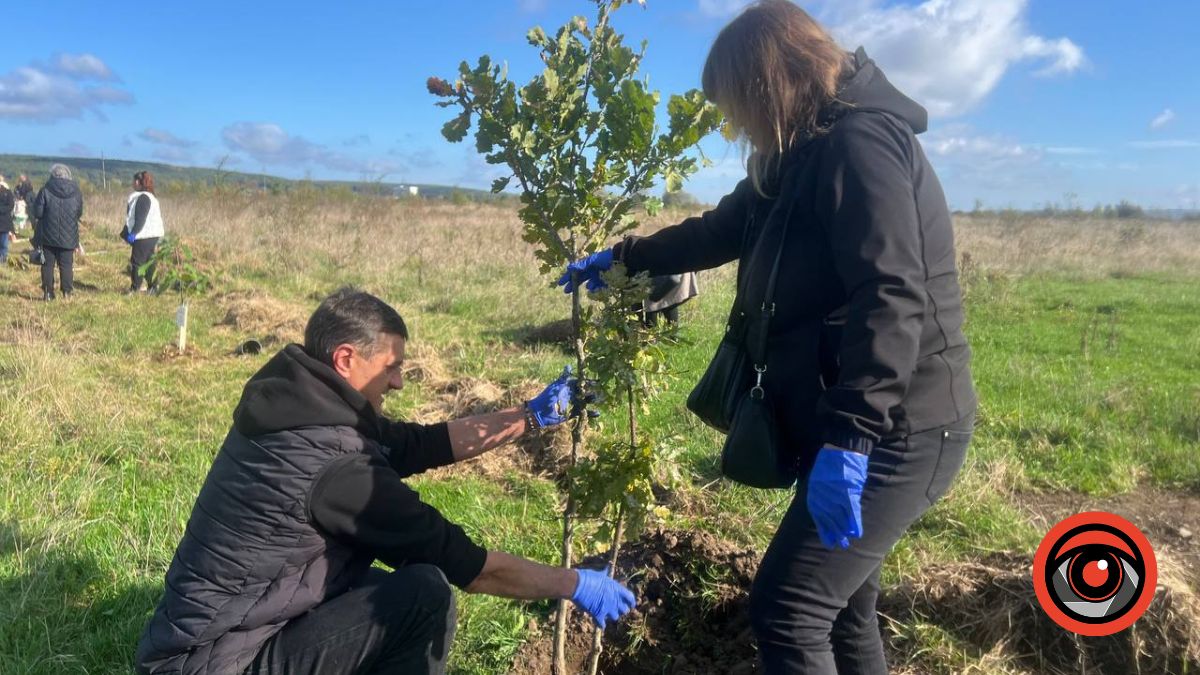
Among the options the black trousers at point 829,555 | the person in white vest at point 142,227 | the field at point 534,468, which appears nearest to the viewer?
the black trousers at point 829,555

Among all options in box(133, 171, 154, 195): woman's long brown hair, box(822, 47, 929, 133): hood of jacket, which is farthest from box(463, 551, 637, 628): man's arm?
box(133, 171, 154, 195): woman's long brown hair

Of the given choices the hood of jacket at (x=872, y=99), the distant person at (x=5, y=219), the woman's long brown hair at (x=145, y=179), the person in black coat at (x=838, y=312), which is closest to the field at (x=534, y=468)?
the person in black coat at (x=838, y=312)

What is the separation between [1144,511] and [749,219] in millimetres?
3455

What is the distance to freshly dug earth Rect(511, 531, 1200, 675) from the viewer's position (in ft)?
8.41

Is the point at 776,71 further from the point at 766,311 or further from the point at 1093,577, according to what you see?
the point at 1093,577

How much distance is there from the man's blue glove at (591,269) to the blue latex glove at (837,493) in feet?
3.17

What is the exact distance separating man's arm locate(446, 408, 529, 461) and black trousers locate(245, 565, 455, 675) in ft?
1.48

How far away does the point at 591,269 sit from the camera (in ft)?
Answer: 8.16

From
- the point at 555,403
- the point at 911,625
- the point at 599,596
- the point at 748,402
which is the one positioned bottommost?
the point at 911,625

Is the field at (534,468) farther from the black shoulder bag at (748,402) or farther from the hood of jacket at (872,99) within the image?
the hood of jacket at (872,99)

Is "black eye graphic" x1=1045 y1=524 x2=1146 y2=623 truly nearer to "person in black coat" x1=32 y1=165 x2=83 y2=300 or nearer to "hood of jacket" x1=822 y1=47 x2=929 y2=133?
"hood of jacket" x1=822 y1=47 x2=929 y2=133

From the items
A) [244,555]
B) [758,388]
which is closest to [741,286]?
[758,388]

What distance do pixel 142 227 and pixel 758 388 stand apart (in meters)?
11.0

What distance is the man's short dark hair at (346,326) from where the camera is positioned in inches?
85.8
